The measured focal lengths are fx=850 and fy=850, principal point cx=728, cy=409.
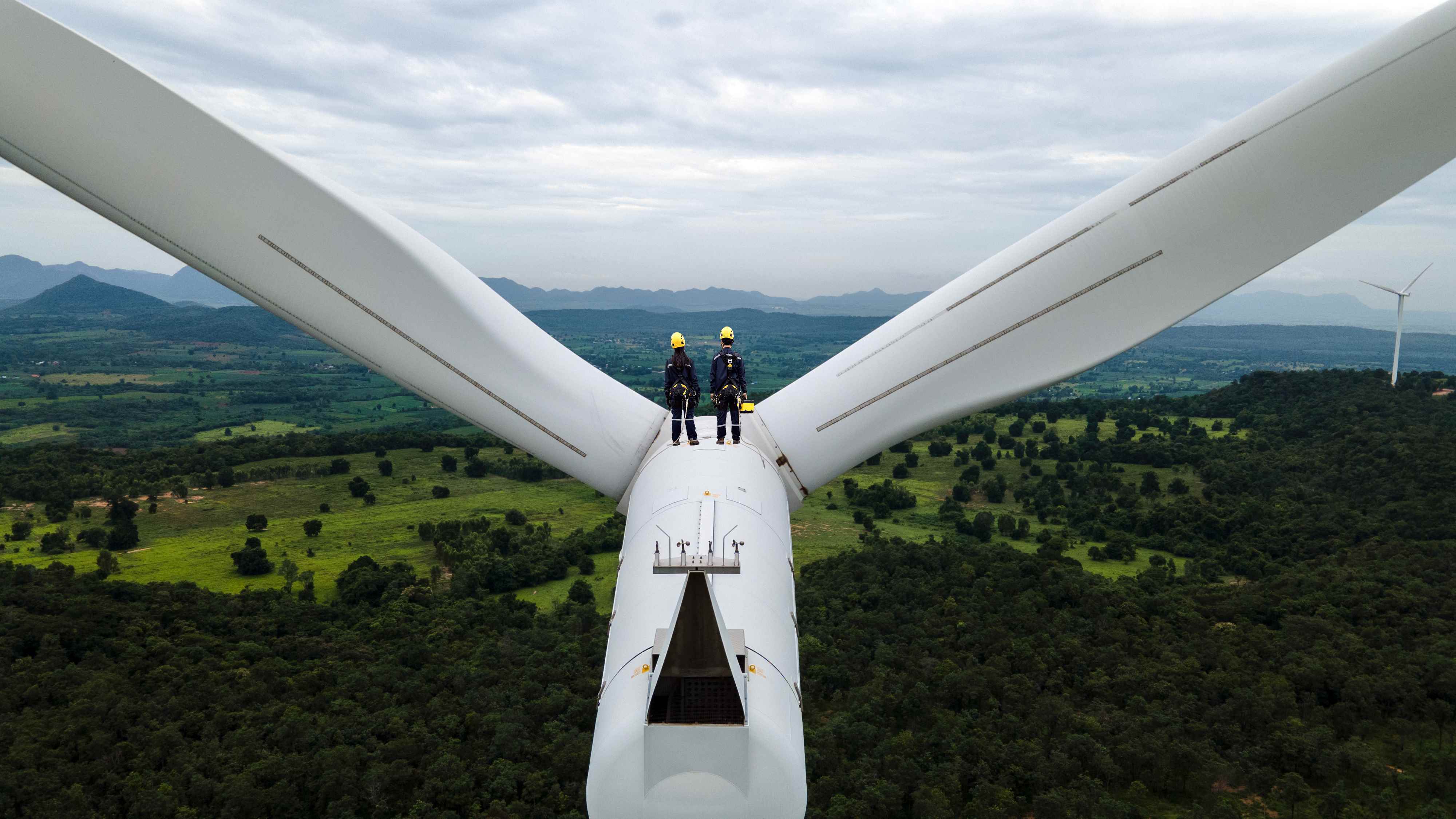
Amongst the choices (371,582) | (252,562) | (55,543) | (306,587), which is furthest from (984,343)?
(55,543)

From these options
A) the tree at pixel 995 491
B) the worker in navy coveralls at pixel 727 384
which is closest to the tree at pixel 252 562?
the worker in navy coveralls at pixel 727 384

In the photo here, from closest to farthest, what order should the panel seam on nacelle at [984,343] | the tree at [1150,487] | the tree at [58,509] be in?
the panel seam on nacelle at [984,343] → the tree at [58,509] → the tree at [1150,487]

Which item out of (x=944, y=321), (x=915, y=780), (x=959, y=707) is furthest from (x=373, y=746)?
(x=944, y=321)

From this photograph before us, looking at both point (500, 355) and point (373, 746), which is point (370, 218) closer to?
point (500, 355)

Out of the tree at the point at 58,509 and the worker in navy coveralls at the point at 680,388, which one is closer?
the worker in navy coveralls at the point at 680,388

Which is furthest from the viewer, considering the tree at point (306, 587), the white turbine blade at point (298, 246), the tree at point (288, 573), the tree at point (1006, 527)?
the tree at point (1006, 527)

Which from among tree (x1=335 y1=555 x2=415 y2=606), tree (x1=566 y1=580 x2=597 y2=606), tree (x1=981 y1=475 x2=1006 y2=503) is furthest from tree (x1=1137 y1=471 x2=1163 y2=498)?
tree (x1=335 y1=555 x2=415 y2=606)

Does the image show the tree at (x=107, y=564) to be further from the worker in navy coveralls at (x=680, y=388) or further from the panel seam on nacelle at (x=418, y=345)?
the worker in navy coveralls at (x=680, y=388)
